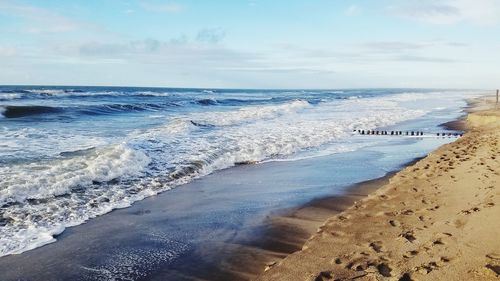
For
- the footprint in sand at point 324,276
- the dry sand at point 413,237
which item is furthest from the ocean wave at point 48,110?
the footprint in sand at point 324,276

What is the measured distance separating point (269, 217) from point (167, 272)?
2.40 m

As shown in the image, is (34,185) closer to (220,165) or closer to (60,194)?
(60,194)

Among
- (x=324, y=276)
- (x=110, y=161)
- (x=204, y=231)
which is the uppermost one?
(x=110, y=161)

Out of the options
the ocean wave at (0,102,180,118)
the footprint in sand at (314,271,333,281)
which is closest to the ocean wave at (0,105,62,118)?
the ocean wave at (0,102,180,118)

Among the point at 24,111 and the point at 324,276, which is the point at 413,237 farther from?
the point at 24,111

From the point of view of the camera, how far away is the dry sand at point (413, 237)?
4.21 meters

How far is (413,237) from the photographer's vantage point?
16.8 ft

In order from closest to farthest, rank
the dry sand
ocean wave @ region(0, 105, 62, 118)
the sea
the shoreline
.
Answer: the dry sand < the shoreline < the sea < ocean wave @ region(0, 105, 62, 118)

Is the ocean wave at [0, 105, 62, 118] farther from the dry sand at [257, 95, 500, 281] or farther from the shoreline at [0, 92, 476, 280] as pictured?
the dry sand at [257, 95, 500, 281]

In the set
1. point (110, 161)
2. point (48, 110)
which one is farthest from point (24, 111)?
point (110, 161)

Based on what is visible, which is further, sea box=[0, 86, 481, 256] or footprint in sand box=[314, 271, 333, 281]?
sea box=[0, 86, 481, 256]

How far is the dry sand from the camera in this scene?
4211mm

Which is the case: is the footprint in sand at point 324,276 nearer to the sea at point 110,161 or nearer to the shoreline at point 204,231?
the shoreline at point 204,231

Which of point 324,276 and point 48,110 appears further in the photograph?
point 48,110
